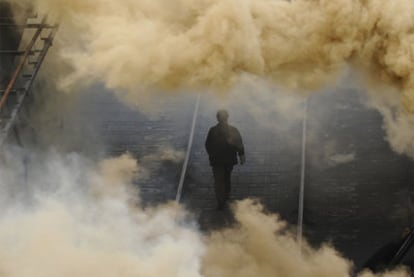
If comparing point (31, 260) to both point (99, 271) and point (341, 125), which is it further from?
point (341, 125)

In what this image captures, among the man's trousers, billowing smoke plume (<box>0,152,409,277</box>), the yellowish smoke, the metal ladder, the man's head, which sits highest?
the metal ladder

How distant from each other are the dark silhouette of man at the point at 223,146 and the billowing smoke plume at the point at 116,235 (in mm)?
573

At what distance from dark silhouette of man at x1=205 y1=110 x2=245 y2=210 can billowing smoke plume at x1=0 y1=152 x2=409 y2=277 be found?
0.57 metres

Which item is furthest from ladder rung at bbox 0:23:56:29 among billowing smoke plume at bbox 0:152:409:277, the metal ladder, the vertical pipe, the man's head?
the vertical pipe

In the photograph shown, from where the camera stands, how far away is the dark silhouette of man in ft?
29.1

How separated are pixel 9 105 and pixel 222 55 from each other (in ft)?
9.69

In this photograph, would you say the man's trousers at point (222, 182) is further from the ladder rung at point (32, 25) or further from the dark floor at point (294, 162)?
the ladder rung at point (32, 25)

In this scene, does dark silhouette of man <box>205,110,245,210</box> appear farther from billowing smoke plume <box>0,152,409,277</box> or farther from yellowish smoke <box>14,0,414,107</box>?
yellowish smoke <box>14,0,414,107</box>

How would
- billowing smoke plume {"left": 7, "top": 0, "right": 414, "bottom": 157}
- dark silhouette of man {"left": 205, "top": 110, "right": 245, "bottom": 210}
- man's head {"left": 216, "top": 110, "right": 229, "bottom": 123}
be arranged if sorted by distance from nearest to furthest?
billowing smoke plume {"left": 7, "top": 0, "right": 414, "bottom": 157}, man's head {"left": 216, "top": 110, "right": 229, "bottom": 123}, dark silhouette of man {"left": 205, "top": 110, "right": 245, "bottom": 210}

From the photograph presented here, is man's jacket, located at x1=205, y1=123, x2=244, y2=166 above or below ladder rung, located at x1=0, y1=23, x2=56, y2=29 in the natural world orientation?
below

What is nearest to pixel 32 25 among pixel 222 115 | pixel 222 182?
pixel 222 115

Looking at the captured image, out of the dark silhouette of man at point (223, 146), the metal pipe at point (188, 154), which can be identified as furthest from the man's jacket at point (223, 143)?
the metal pipe at point (188, 154)

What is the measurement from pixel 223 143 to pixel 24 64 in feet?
7.68

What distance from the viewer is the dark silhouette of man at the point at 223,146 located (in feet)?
29.1
